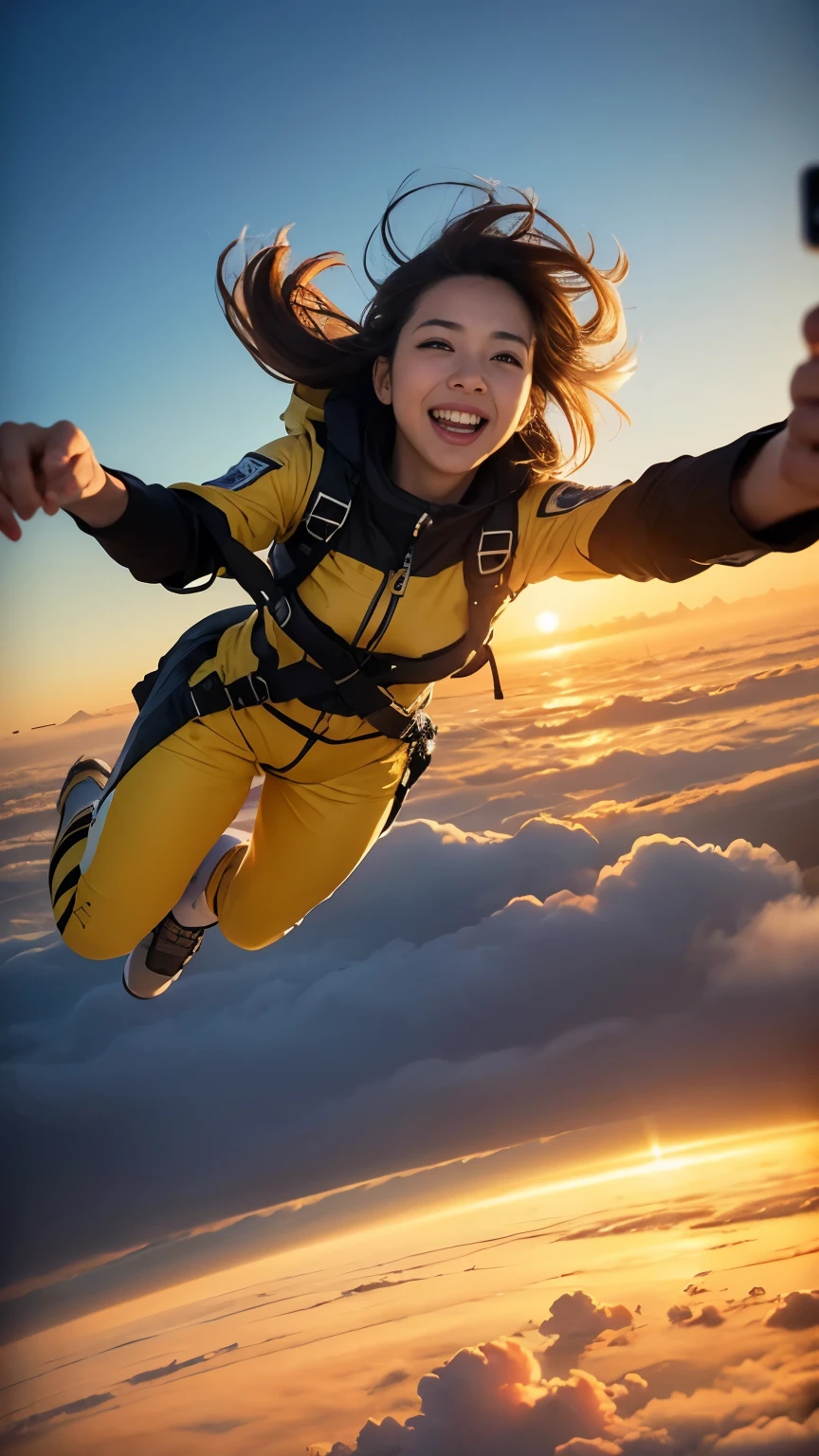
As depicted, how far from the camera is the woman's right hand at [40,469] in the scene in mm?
1035

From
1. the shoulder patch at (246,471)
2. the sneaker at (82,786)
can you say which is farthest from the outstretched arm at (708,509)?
the sneaker at (82,786)

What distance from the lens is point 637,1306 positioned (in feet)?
19.6

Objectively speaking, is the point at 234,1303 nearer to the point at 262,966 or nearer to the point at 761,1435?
the point at 761,1435

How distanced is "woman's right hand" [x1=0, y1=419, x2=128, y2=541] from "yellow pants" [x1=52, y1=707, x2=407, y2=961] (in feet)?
2.79

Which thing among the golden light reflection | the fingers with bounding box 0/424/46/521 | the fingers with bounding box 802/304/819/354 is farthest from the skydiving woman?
the golden light reflection

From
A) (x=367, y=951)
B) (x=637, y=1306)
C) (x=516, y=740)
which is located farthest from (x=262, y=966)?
(x=637, y=1306)

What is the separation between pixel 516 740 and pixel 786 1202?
22.9 feet

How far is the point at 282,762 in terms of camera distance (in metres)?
1.97

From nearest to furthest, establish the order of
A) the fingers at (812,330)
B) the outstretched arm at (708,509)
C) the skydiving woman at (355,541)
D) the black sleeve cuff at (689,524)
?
the fingers at (812,330) → the outstretched arm at (708,509) → the black sleeve cuff at (689,524) → the skydiving woman at (355,541)

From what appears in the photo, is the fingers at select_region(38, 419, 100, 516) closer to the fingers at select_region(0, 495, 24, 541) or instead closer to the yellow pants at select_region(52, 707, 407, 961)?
the fingers at select_region(0, 495, 24, 541)

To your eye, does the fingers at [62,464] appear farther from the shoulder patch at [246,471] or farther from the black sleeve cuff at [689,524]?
the black sleeve cuff at [689,524]

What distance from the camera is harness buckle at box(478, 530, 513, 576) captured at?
5.44ft

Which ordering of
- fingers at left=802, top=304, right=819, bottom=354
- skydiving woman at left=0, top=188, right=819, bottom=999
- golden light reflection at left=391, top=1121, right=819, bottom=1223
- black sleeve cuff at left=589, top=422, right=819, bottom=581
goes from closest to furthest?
1. fingers at left=802, top=304, right=819, bottom=354
2. black sleeve cuff at left=589, top=422, right=819, bottom=581
3. skydiving woman at left=0, top=188, right=819, bottom=999
4. golden light reflection at left=391, top=1121, right=819, bottom=1223

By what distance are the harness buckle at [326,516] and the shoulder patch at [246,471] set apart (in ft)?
0.30
